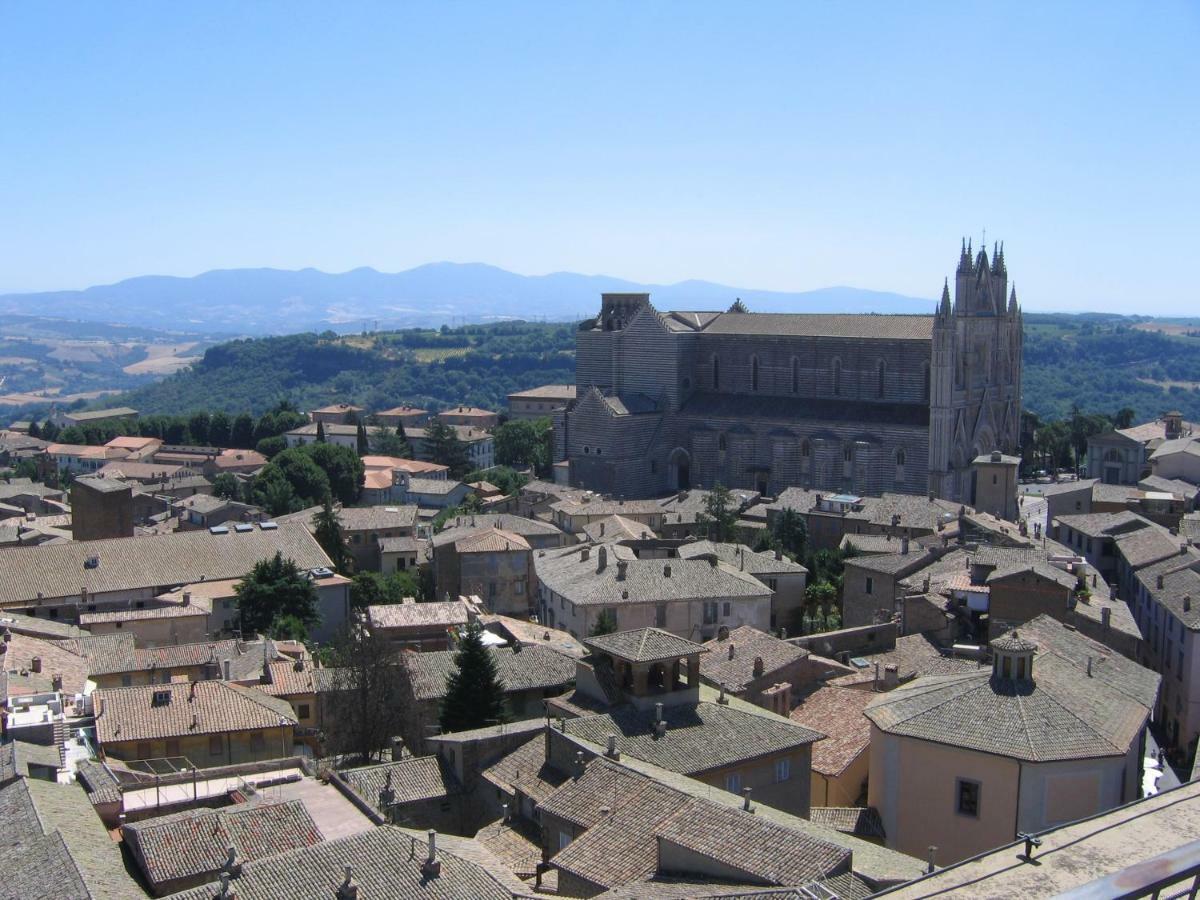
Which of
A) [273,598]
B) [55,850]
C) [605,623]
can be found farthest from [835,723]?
[273,598]

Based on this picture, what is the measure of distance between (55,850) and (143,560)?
2557 centimetres

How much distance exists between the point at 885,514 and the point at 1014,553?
12393 millimetres

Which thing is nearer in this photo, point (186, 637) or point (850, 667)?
point (850, 667)

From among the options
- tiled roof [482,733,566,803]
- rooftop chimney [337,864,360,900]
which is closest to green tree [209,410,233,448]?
tiled roof [482,733,566,803]

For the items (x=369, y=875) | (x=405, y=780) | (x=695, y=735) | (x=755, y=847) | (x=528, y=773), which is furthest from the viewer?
(x=405, y=780)

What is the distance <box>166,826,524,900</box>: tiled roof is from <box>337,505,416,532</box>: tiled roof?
113 feet

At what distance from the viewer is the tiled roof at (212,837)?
16203 mm

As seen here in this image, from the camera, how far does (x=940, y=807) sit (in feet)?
61.9

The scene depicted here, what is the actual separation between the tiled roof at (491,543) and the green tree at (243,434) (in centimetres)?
5319

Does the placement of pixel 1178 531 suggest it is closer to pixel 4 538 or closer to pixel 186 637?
pixel 186 637

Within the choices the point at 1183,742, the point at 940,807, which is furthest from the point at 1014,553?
the point at 940,807

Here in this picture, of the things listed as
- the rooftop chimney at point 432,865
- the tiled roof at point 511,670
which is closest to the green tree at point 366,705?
the tiled roof at point 511,670

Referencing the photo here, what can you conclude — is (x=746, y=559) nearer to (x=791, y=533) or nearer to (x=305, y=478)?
(x=791, y=533)

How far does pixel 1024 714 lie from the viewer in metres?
18.9
